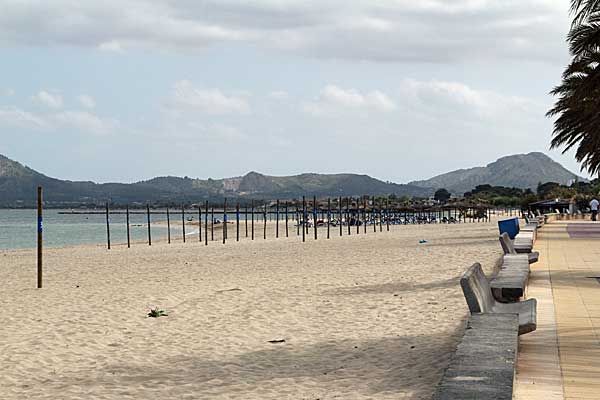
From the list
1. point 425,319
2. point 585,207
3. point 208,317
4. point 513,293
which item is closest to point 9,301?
point 208,317

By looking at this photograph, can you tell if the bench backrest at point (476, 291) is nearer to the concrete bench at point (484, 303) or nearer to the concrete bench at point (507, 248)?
the concrete bench at point (484, 303)

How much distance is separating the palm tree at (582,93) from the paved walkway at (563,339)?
313 centimetres

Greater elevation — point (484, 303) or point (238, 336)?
point (484, 303)

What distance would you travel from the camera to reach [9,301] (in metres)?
13.2

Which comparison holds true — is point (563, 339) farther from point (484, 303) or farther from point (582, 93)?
point (582, 93)

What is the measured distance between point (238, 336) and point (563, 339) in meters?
3.29

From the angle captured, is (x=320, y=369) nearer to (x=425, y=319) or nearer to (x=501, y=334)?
(x=501, y=334)

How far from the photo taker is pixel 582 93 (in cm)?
1598

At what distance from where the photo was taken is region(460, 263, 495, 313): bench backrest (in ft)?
21.4

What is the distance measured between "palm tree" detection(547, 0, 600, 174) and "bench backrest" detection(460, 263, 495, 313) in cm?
604

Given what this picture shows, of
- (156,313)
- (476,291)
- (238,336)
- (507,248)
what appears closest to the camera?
(476,291)

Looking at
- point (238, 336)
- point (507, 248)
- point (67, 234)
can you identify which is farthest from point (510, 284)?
point (67, 234)

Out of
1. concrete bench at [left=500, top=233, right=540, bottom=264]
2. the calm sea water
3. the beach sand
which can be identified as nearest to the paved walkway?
concrete bench at [left=500, top=233, right=540, bottom=264]

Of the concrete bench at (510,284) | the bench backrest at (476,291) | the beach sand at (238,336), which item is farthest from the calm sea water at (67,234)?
the bench backrest at (476,291)
